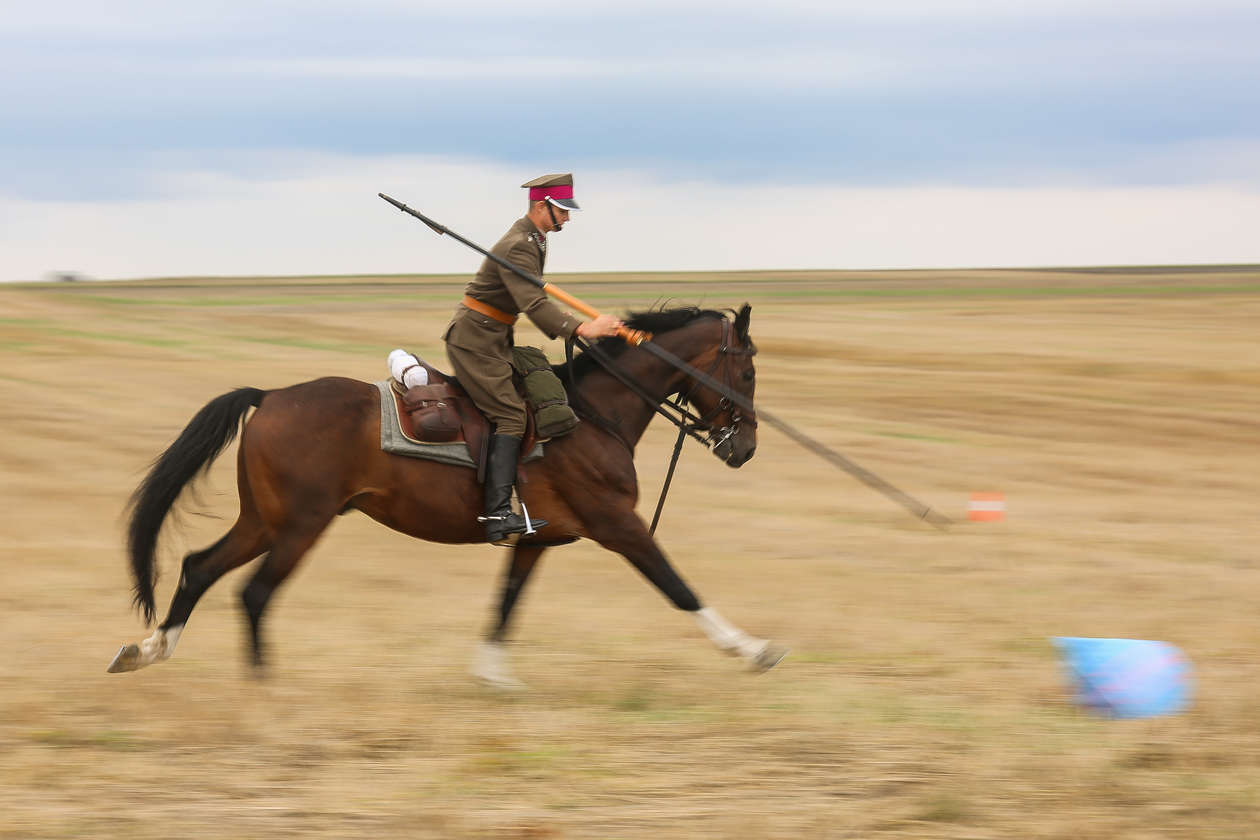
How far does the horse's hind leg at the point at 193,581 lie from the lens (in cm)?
801

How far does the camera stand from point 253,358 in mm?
28000

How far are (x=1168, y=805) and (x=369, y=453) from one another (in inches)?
175

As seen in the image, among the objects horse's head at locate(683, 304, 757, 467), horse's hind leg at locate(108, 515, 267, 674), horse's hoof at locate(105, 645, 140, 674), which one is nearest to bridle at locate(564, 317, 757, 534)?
horse's head at locate(683, 304, 757, 467)

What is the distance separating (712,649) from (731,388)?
195cm

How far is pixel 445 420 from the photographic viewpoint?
8.09 meters

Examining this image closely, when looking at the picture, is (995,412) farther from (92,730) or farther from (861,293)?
(861,293)

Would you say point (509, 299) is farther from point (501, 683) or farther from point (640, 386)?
point (501, 683)

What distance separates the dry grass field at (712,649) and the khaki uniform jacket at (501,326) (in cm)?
91

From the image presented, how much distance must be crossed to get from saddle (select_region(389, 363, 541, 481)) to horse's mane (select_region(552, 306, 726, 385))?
0.54 metres

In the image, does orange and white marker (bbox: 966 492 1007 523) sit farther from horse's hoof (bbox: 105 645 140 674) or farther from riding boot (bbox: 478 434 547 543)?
horse's hoof (bbox: 105 645 140 674)

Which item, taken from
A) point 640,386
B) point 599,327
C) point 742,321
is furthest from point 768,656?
point 599,327

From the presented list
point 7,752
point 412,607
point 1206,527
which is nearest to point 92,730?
point 7,752

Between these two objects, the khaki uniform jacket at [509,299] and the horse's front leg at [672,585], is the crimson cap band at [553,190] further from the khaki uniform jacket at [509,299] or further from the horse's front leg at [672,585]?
the horse's front leg at [672,585]

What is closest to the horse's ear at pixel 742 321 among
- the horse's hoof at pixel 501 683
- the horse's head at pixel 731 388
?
the horse's head at pixel 731 388
